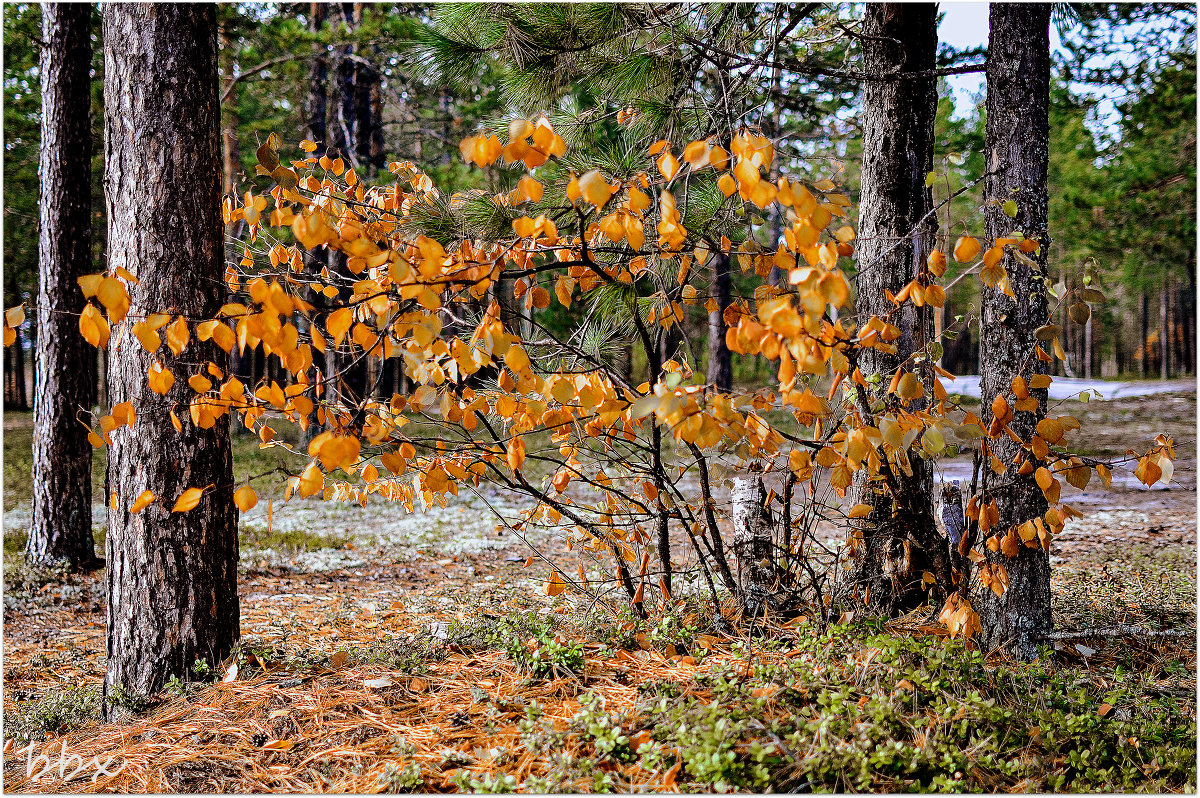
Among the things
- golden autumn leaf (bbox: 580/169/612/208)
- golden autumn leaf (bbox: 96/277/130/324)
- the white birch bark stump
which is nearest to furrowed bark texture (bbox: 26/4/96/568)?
golden autumn leaf (bbox: 96/277/130/324)

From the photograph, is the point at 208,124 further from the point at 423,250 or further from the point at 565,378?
the point at 565,378

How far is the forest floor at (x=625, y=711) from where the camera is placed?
2.13 m

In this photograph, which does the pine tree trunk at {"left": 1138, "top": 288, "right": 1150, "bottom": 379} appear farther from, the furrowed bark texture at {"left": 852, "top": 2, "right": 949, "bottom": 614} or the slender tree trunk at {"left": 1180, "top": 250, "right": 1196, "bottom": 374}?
the furrowed bark texture at {"left": 852, "top": 2, "right": 949, "bottom": 614}

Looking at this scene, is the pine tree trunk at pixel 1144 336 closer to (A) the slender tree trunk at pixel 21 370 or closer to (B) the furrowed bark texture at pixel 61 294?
(B) the furrowed bark texture at pixel 61 294

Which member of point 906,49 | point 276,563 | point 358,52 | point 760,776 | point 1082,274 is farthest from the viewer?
point 358,52

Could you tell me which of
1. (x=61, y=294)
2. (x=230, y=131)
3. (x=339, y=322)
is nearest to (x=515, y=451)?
(x=339, y=322)

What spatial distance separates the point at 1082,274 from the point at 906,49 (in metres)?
1.63

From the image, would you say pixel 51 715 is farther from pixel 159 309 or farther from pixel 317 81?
pixel 317 81

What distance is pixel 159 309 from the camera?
2.79 meters

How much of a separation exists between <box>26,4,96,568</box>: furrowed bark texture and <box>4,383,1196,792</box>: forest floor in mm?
1862

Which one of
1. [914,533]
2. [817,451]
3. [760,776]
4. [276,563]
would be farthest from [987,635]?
[276,563]

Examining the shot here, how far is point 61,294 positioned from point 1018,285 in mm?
6510

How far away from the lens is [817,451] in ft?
8.15

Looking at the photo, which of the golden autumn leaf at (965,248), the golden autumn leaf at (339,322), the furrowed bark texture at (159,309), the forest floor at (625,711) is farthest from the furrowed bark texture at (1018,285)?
the furrowed bark texture at (159,309)
